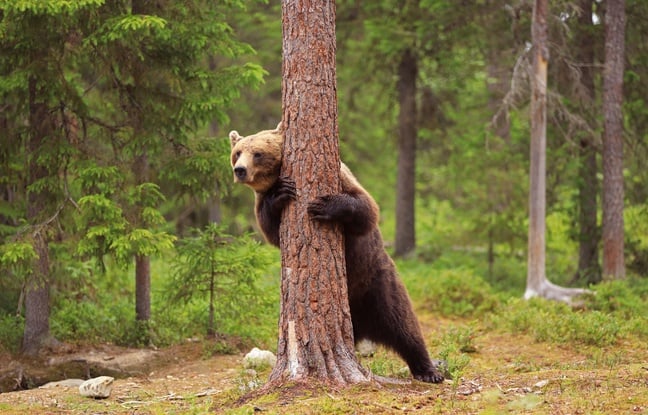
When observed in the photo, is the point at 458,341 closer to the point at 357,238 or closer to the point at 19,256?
the point at 357,238

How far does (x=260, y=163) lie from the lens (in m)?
6.91

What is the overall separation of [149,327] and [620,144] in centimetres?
932

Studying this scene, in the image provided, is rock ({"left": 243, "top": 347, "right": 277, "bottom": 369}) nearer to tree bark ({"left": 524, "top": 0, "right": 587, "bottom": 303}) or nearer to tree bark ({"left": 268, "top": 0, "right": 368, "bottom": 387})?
tree bark ({"left": 268, "top": 0, "right": 368, "bottom": 387})

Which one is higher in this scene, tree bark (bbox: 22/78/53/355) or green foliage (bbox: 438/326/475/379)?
tree bark (bbox: 22/78/53/355)

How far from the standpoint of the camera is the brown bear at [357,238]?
6.73 m

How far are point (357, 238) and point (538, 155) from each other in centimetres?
799

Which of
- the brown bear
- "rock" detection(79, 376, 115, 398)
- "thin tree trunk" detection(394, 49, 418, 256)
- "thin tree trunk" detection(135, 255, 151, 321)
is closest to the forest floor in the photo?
"rock" detection(79, 376, 115, 398)

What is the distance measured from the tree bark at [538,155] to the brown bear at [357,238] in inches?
273

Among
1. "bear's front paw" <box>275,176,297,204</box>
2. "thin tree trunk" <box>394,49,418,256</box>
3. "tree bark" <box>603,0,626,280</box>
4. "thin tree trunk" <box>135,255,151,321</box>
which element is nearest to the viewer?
"bear's front paw" <box>275,176,297,204</box>

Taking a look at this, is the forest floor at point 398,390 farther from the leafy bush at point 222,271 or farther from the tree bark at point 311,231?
the leafy bush at point 222,271

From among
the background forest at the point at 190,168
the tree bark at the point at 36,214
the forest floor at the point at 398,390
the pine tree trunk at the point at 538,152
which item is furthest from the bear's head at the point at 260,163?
the pine tree trunk at the point at 538,152

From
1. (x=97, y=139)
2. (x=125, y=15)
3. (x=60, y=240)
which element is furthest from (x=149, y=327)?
(x=125, y=15)

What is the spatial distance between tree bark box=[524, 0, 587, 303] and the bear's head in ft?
27.6

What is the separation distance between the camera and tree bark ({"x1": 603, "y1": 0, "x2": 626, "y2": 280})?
14.7 meters
